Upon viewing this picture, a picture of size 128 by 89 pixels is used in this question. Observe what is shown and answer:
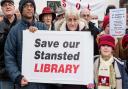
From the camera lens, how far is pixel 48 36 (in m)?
5.75

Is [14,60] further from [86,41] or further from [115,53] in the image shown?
[115,53]

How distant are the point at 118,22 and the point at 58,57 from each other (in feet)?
3.87

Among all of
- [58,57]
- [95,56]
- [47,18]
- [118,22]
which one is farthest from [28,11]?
[47,18]

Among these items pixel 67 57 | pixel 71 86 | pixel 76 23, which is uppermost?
pixel 76 23

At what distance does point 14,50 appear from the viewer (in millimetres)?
5676

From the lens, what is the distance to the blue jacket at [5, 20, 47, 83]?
5629 mm

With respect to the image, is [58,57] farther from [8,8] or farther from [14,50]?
[8,8]

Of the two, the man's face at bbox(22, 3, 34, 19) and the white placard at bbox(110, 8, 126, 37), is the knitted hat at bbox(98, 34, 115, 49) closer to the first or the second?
the white placard at bbox(110, 8, 126, 37)

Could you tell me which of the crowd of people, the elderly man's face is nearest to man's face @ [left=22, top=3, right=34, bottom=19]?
the crowd of people

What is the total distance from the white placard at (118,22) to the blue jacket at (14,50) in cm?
121

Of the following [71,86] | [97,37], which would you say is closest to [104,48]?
[97,37]

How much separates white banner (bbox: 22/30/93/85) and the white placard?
775mm

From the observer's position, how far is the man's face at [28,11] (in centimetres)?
572

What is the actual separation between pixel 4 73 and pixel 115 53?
151 centimetres
